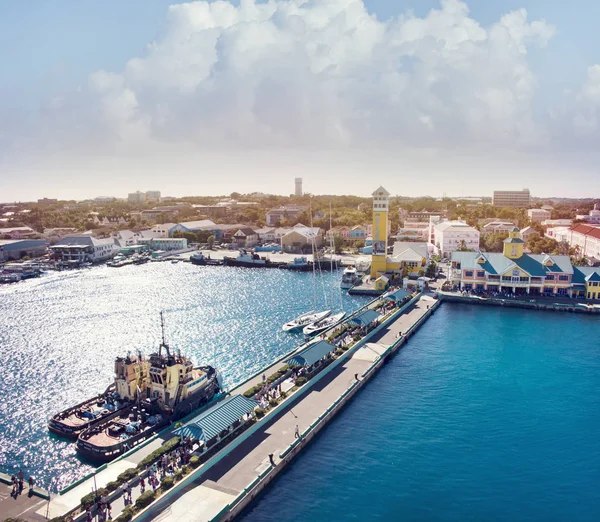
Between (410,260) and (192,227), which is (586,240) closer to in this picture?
(410,260)

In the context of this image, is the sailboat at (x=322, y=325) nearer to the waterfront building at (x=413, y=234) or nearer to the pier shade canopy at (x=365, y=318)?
the pier shade canopy at (x=365, y=318)

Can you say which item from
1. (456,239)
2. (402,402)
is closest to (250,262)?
(456,239)

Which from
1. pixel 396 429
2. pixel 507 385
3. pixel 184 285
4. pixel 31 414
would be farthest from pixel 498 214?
pixel 31 414

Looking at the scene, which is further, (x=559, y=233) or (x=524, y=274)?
(x=559, y=233)

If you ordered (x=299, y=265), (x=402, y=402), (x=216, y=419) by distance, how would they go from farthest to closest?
(x=299, y=265)
(x=402, y=402)
(x=216, y=419)

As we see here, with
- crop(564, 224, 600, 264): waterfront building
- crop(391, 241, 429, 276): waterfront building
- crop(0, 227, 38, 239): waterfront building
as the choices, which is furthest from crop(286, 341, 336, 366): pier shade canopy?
crop(0, 227, 38, 239): waterfront building

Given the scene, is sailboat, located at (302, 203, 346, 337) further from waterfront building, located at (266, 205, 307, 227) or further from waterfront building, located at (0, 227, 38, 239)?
waterfront building, located at (266, 205, 307, 227)
